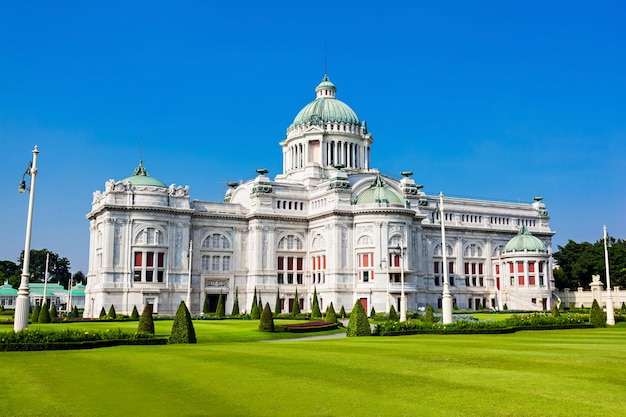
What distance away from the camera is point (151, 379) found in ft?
67.8

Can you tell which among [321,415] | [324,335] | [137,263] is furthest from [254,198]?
[321,415]

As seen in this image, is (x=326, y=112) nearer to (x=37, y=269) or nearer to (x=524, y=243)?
(x=524, y=243)

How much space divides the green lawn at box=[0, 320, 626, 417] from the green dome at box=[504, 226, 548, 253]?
78718 millimetres

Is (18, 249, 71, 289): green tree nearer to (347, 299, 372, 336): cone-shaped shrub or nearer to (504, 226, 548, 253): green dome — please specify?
(504, 226, 548, 253): green dome

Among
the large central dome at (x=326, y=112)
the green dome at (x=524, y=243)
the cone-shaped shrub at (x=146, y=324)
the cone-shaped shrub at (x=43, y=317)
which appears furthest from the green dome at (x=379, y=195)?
the cone-shaped shrub at (x=146, y=324)

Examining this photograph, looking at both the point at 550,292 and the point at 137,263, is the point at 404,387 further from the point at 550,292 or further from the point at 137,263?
the point at 550,292

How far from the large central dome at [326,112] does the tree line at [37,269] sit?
73.3 metres

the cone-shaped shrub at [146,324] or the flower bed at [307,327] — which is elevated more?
the cone-shaped shrub at [146,324]

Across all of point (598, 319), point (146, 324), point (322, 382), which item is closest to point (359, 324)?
point (146, 324)

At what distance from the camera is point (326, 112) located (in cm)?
10831

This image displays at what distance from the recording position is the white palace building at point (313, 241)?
87875 millimetres

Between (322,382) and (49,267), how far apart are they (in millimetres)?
166980

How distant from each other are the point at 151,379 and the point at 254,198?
247 ft

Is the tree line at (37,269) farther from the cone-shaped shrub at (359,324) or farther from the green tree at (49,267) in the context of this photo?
the cone-shaped shrub at (359,324)
